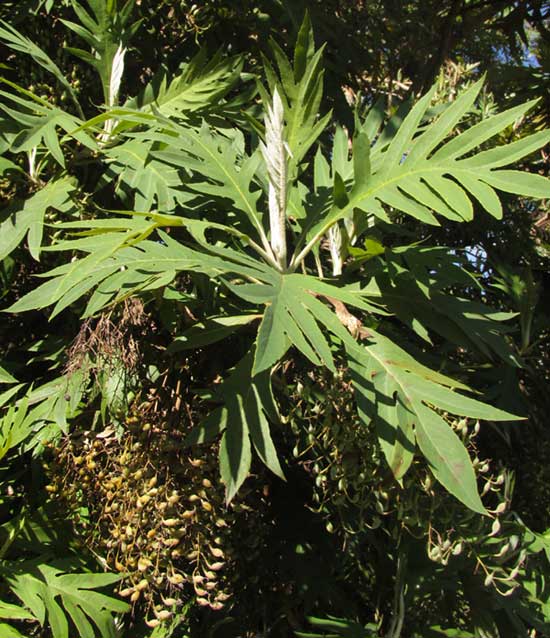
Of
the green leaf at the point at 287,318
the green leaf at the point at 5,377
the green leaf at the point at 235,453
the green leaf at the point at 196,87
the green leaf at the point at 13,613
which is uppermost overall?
the green leaf at the point at 196,87

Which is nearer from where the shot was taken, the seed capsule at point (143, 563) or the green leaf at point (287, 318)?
the green leaf at point (287, 318)

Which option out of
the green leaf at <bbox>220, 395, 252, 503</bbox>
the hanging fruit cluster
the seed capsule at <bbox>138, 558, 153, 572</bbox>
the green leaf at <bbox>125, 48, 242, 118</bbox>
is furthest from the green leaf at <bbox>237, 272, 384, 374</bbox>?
the green leaf at <bbox>125, 48, 242, 118</bbox>

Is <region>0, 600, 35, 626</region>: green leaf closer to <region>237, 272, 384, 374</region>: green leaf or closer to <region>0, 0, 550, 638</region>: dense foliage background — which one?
<region>0, 0, 550, 638</region>: dense foliage background

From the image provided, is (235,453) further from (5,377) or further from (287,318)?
(5,377)

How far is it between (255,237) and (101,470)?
0.71 meters

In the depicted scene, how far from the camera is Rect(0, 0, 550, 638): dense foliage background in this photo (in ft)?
4.90

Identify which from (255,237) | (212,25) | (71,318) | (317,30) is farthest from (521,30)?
(71,318)

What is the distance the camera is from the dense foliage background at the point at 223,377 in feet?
4.90

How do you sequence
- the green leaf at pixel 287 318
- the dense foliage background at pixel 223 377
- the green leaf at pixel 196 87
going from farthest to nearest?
the green leaf at pixel 196 87 < the dense foliage background at pixel 223 377 < the green leaf at pixel 287 318

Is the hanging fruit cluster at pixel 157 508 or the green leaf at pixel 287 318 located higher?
the green leaf at pixel 287 318

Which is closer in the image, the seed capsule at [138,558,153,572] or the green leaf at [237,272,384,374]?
the green leaf at [237,272,384,374]

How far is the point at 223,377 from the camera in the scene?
5.73 feet

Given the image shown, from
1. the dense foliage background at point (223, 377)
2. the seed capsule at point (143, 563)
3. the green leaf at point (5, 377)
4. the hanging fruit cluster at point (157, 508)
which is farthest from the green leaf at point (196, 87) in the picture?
the seed capsule at point (143, 563)

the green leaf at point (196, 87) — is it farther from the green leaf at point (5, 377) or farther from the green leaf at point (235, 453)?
the green leaf at point (235, 453)
